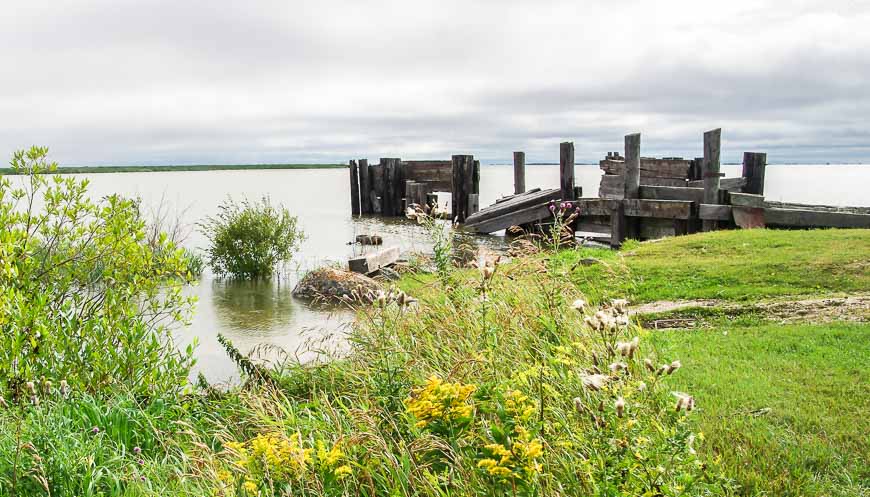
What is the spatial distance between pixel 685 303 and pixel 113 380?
673cm

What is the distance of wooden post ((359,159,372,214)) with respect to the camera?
31516mm

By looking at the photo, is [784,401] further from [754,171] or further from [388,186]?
[388,186]

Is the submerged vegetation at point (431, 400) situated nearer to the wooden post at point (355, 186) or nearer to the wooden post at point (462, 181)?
the wooden post at point (462, 181)

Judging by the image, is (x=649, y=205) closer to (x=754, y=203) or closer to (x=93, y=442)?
(x=754, y=203)

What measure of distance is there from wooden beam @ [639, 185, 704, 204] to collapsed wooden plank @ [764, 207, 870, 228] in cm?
260

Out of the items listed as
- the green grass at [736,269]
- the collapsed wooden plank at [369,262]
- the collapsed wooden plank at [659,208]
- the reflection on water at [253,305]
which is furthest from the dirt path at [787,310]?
the collapsed wooden plank at [659,208]

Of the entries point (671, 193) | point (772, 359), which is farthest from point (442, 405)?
point (671, 193)

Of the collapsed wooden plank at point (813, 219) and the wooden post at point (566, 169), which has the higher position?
the wooden post at point (566, 169)

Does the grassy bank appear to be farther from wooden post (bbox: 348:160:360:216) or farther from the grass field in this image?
wooden post (bbox: 348:160:360:216)

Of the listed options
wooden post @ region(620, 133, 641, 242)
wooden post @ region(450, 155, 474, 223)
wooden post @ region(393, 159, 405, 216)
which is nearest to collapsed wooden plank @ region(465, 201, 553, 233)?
wooden post @ region(620, 133, 641, 242)

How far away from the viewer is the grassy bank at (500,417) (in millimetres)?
3201

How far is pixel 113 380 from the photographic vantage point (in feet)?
16.5

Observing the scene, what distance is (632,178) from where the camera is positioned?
57.2ft

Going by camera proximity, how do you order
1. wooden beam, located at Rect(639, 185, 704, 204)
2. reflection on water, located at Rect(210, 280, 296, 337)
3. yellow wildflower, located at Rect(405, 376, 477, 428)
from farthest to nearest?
wooden beam, located at Rect(639, 185, 704, 204) < reflection on water, located at Rect(210, 280, 296, 337) < yellow wildflower, located at Rect(405, 376, 477, 428)
